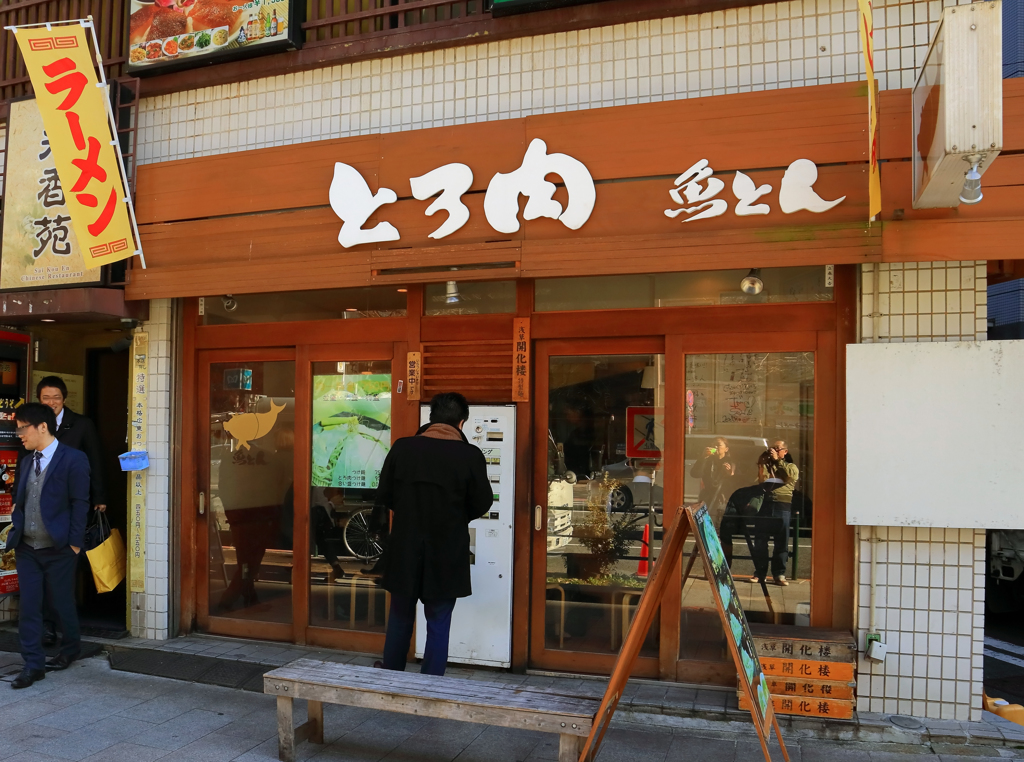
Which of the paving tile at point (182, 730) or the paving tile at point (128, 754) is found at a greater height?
the paving tile at point (128, 754)

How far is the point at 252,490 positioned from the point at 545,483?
105 inches

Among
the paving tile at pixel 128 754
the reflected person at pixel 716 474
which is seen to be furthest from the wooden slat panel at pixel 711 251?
the paving tile at pixel 128 754

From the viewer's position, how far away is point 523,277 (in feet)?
18.1

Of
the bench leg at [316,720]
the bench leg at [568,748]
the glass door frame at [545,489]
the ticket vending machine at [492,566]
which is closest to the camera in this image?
the bench leg at [568,748]

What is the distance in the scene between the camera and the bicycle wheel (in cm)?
633

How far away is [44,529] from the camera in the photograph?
5.68 m

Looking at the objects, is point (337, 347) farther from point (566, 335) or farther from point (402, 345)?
point (566, 335)

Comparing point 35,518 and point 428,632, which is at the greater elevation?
point 35,518

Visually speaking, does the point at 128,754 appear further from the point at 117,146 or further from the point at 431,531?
the point at 117,146

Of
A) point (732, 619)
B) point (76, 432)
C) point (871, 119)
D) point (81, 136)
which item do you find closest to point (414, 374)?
point (76, 432)

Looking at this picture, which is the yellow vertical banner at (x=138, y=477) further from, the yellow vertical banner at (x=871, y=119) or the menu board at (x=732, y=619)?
the yellow vertical banner at (x=871, y=119)

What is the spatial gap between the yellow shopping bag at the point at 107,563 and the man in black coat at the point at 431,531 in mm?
3154

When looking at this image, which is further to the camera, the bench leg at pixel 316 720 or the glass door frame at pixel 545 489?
the glass door frame at pixel 545 489

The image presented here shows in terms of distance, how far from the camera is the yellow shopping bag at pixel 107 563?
6.68 m
